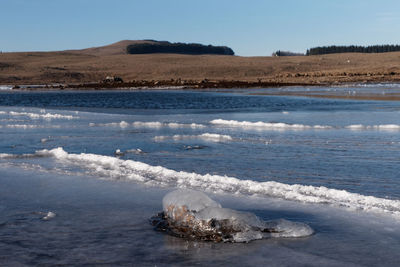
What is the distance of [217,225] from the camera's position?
20.7 feet

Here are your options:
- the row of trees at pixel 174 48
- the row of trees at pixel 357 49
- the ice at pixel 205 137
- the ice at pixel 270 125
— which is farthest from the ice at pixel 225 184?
the row of trees at pixel 357 49

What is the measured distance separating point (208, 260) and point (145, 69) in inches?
3984

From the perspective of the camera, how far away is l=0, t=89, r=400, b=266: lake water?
18.6ft

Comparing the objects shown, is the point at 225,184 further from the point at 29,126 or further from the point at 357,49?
the point at 357,49

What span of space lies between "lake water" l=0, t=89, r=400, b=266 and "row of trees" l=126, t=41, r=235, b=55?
151m

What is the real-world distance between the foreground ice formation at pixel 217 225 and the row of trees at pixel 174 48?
160540 millimetres

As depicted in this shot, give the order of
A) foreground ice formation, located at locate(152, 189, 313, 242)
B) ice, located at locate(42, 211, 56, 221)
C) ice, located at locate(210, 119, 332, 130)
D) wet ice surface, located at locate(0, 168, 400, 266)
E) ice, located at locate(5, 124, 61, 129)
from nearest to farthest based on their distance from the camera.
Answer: wet ice surface, located at locate(0, 168, 400, 266)
foreground ice formation, located at locate(152, 189, 313, 242)
ice, located at locate(42, 211, 56, 221)
ice, located at locate(210, 119, 332, 130)
ice, located at locate(5, 124, 61, 129)

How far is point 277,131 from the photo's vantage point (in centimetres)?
1794

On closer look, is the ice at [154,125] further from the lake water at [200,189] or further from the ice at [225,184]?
the ice at [225,184]

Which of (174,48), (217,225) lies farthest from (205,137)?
(174,48)

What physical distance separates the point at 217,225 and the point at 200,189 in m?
2.59

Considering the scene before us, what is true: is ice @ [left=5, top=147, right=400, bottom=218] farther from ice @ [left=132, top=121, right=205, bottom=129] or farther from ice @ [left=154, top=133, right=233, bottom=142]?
ice @ [left=132, top=121, right=205, bottom=129]

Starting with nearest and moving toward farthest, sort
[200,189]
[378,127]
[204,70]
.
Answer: [200,189] → [378,127] → [204,70]

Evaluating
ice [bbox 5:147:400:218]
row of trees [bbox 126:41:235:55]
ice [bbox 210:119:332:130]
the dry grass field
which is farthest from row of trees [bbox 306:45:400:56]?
ice [bbox 5:147:400:218]
